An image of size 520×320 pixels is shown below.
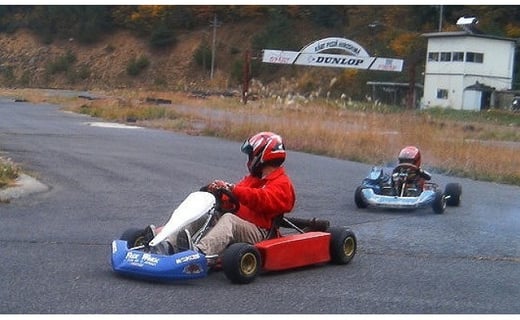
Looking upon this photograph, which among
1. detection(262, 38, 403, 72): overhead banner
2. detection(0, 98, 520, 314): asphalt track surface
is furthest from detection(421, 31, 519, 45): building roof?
detection(0, 98, 520, 314): asphalt track surface

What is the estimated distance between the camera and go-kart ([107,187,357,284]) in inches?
289

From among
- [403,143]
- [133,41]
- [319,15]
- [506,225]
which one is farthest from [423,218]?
[133,41]

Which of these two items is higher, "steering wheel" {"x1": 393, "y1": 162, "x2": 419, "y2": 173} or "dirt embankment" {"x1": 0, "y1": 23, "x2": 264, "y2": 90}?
"dirt embankment" {"x1": 0, "y1": 23, "x2": 264, "y2": 90}

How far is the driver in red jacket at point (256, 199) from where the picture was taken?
7801mm

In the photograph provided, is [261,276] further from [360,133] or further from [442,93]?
[442,93]

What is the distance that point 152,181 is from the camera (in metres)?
15.1

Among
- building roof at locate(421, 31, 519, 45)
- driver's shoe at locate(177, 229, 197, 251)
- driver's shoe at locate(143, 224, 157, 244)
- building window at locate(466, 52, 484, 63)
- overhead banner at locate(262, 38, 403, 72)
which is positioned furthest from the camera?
building window at locate(466, 52, 484, 63)

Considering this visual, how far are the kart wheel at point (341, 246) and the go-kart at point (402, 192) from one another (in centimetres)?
366

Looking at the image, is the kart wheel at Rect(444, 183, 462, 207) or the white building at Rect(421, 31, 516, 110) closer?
the kart wheel at Rect(444, 183, 462, 207)

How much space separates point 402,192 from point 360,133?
1089cm

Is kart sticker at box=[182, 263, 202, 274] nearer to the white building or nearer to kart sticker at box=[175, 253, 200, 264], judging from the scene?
kart sticker at box=[175, 253, 200, 264]

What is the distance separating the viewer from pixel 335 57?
33.2 meters

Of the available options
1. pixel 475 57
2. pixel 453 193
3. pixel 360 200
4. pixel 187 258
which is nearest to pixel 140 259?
pixel 187 258

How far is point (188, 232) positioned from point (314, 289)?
3.94 feet
